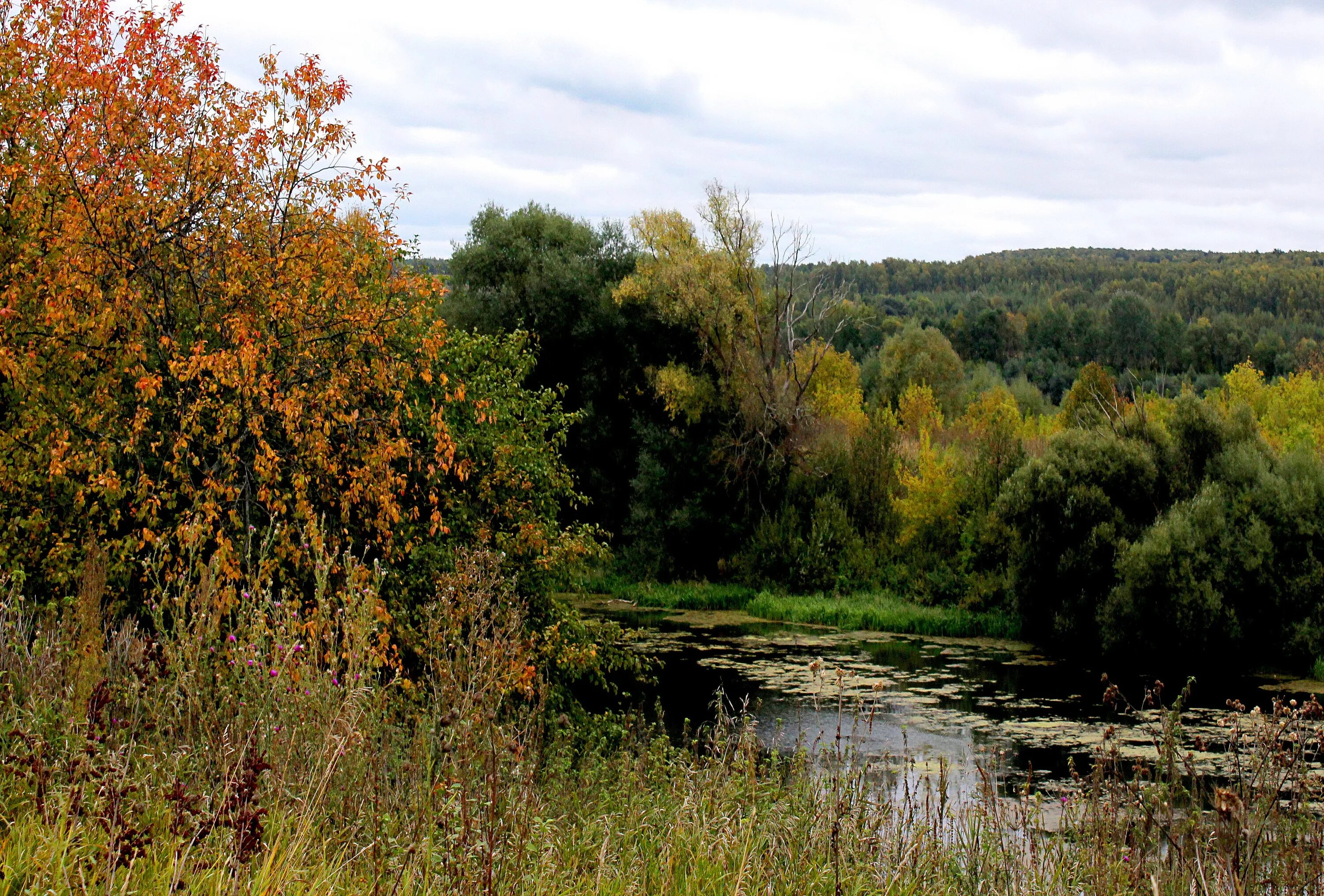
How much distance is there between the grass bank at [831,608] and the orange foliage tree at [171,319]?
55.4 ft

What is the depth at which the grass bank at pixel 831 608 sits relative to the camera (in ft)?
77.0

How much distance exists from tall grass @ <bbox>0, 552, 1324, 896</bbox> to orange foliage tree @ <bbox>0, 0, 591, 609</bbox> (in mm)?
1802

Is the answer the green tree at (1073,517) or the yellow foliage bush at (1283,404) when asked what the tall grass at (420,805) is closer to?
the green tree at (1073,517)

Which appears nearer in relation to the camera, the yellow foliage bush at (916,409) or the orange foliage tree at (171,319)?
the orange foliage tree at (171,319)

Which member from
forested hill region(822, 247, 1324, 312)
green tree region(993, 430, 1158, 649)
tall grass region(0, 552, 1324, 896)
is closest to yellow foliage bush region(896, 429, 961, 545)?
green tree region(993, 430, 1158, 649)

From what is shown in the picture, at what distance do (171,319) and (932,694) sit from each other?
12120 mm

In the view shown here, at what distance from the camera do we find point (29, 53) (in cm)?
803

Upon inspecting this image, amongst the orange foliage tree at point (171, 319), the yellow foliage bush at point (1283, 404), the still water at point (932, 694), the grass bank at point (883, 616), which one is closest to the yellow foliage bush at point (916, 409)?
the yellow foliage bush at point (1283, 404)

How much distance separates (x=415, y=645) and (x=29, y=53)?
527 centimetres

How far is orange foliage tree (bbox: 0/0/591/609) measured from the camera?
294 inches

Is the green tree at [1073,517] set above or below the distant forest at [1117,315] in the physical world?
below

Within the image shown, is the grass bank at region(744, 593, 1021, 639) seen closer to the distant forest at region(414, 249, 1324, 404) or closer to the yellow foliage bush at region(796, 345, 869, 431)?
the yellow foliage bush at region(796, 345, 869, 431)

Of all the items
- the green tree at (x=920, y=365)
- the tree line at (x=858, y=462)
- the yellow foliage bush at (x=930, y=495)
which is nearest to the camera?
the tree line at (x=858, y=462)

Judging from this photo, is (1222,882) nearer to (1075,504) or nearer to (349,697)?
(349,697)
